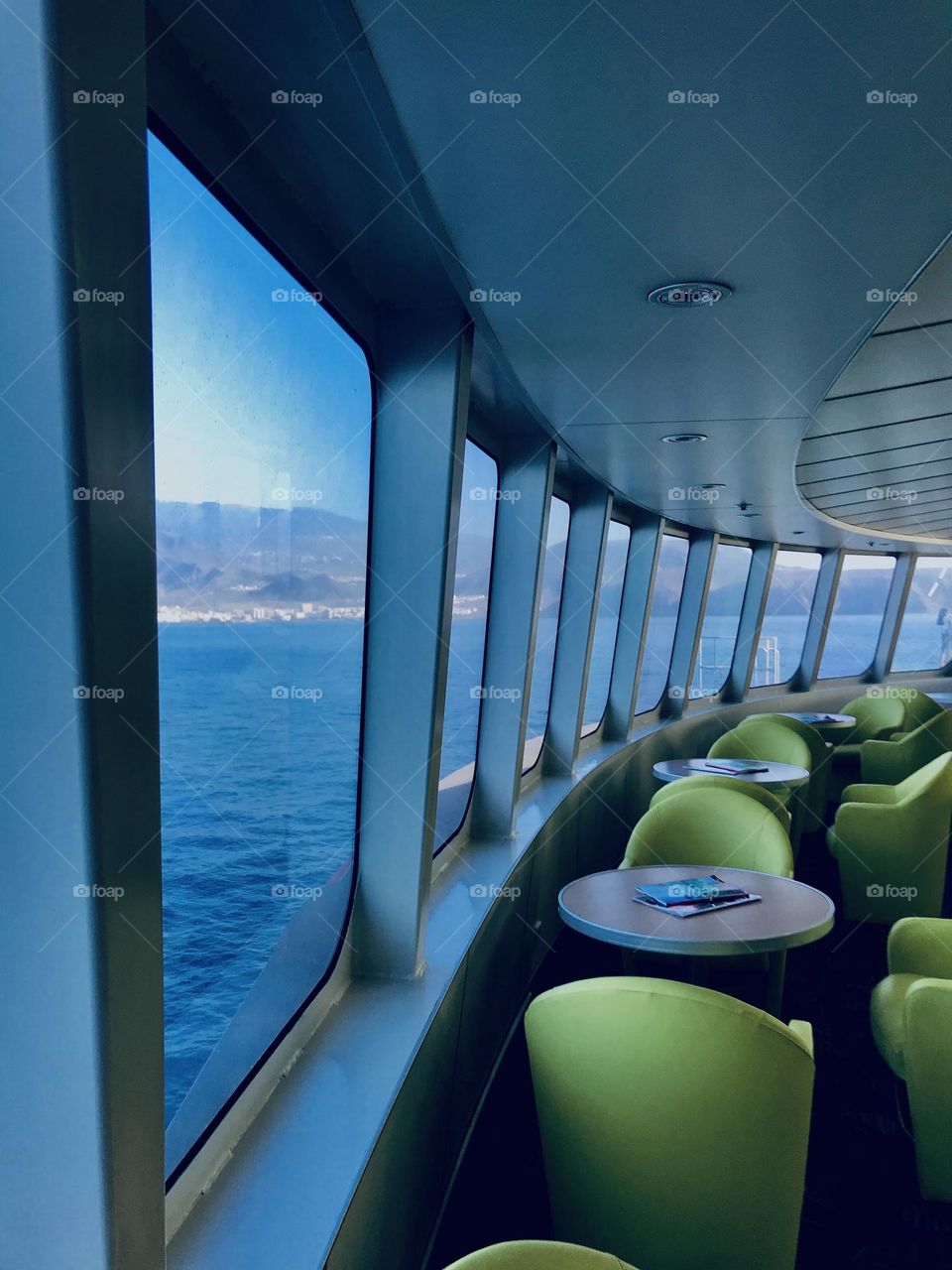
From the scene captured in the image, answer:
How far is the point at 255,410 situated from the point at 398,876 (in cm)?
158

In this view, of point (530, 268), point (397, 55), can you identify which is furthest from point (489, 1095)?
point (397, 55)

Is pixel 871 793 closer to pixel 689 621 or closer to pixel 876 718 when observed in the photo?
pixel 689 621

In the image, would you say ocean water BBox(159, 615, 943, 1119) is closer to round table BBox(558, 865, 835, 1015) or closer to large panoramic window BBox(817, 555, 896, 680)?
round table BBox(558, 865, 835, 1015)

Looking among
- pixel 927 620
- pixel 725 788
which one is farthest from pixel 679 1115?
pixel 927 620

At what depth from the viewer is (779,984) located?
378 centimetres

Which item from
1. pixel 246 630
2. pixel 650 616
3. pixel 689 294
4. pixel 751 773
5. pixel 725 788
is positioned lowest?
pixel 751 773

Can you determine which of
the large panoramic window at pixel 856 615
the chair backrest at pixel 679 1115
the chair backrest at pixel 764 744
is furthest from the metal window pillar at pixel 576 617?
the large panoramic window at pixel 856 615

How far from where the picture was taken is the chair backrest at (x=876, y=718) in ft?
32.8

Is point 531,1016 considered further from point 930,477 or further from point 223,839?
point 930,477

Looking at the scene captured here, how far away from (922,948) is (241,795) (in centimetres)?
257

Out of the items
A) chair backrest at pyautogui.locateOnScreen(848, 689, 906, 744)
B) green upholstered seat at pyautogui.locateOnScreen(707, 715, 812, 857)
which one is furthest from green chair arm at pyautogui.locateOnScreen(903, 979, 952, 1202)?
chair backrest at pyautogui.locateOnScreen(848, 689, 906, 744)

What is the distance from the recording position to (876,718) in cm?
→ 1023

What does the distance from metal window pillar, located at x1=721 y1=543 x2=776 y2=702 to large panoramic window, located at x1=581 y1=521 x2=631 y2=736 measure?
287cm

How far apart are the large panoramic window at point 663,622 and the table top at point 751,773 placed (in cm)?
174
